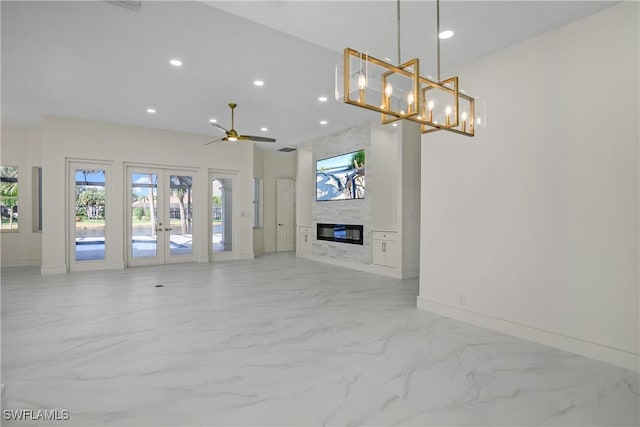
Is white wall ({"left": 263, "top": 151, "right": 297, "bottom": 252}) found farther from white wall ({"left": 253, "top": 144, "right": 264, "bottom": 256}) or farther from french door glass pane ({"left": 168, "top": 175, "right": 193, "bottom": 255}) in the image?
french door glass pane ({"left": 168, "top": 175, "right": 193, "bottom": 255})

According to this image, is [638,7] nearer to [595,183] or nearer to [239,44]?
[595,183]

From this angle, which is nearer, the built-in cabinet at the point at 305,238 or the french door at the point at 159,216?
the french door at the point at 159,216

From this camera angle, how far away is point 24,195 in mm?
7949

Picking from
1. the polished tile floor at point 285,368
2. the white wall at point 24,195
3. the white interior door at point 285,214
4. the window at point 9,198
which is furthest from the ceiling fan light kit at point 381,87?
the window at point 9,198

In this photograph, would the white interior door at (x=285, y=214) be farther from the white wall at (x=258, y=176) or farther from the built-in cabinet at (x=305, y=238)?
the built-in cabinet at (x=305, y=238)

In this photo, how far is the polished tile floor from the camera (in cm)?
217

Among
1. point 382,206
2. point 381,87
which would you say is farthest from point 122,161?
point 381,87

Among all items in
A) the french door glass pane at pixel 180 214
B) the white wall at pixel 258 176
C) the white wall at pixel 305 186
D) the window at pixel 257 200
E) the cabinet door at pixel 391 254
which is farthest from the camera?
the window at pixel 257 200

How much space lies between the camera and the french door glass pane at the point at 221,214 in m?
8.73

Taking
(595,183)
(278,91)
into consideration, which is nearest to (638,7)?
(595,183)

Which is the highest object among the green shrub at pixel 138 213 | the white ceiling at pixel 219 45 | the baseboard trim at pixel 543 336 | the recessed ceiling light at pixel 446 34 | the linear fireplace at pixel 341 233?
the white ceiling at pixel 219 45

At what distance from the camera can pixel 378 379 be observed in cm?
259

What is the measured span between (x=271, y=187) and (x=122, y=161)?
4435 mm

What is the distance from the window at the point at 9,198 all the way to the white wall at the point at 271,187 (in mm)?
6166
